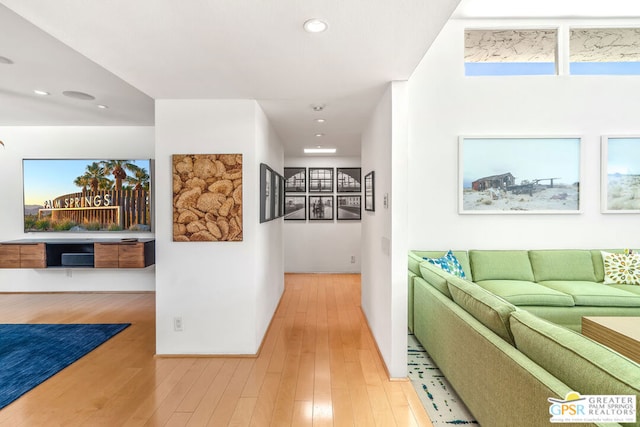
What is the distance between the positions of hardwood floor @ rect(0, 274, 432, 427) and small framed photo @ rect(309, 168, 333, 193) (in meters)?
3.13

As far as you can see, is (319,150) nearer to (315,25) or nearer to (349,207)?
(349,207)

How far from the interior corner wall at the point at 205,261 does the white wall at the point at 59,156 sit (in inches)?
87.1

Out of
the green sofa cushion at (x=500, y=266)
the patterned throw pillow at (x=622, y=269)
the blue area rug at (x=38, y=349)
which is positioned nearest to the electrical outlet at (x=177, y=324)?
the blue area rug at (x=38, y=349)

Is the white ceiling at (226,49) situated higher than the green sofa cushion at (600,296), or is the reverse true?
the white ceiling at (226,49)

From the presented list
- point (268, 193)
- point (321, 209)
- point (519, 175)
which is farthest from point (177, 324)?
point (519, 175)

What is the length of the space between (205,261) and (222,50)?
5.85ft

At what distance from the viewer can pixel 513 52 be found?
409 centimetres

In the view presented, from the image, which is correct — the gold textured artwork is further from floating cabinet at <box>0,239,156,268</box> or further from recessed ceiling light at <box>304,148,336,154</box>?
recessed ceiling light at <box>304,148,336,154</box>

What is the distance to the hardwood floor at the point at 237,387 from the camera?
2.03m

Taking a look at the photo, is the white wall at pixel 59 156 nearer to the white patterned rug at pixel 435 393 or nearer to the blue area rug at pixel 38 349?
the blue area rug at pixel 38 349

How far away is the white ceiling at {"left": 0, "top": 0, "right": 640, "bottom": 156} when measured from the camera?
1540mm

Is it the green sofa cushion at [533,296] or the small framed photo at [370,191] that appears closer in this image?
the green sofa cushion at [533,296]

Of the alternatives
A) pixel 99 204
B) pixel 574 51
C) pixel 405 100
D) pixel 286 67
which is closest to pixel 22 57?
pixel 286 67

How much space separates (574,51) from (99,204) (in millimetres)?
6981
